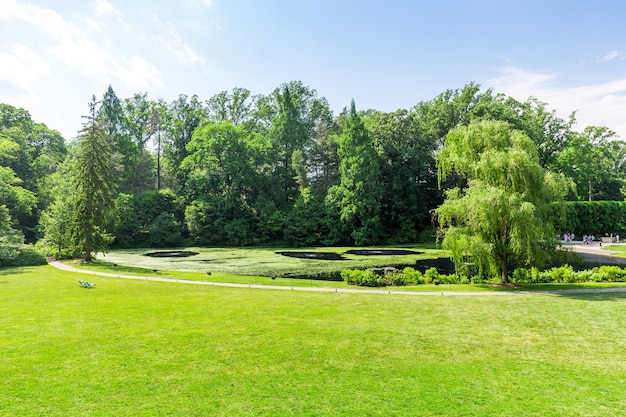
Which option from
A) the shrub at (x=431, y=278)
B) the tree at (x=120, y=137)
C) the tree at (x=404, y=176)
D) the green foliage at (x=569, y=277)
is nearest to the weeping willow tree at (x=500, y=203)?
the shrub at (x=431, y=278)

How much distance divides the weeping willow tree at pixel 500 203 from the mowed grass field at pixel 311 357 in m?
3.84

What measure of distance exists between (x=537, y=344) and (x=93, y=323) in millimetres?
12633

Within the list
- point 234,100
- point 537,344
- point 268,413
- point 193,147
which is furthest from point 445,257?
point 234,100

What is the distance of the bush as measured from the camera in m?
27.6

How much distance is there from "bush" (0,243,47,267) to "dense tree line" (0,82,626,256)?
19.6m

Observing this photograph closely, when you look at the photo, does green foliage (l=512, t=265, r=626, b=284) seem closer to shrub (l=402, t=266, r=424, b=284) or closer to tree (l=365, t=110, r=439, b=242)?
shrub (l=402, t=266, r=424, b=284)

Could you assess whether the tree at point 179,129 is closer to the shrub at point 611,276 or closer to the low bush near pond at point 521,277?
the low bush near pond at point 521,277

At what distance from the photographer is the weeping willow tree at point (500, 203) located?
1781 cm

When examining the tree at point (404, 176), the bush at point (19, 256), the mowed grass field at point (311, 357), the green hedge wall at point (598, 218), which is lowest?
the mowed grass field at point (311, 357)

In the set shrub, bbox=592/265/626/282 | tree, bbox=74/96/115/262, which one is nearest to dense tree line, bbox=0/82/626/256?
tree, bbox=74/96/115/262

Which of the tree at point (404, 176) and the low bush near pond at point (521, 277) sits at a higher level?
the tree at point (404, 176)

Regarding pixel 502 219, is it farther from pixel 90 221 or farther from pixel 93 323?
pixel 90 221

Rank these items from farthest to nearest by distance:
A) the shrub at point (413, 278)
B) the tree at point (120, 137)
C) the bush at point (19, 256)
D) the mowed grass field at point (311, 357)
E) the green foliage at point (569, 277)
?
the tree at point (120, 137), the bush at point (19, 256), the green foliage at point (569, 277), the shrub at point (413, 278), the mowed grass field at point (311, 357)

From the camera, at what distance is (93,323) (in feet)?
37.8
